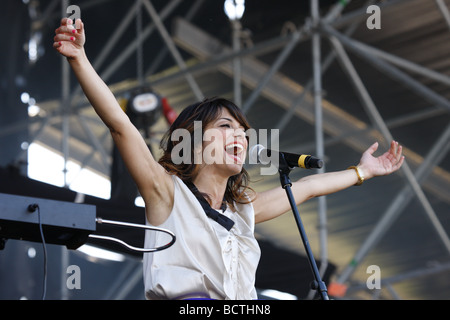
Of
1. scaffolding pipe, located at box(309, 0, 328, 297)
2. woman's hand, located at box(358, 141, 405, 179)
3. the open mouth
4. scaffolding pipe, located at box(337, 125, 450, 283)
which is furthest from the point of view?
scaffolding pipe, located at box(337, 125, 450, 283)

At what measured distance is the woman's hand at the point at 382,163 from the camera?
293 centimetres

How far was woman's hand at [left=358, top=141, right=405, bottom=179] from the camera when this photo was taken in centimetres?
293

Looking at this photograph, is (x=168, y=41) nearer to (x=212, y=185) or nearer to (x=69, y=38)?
(x=212, y=185)

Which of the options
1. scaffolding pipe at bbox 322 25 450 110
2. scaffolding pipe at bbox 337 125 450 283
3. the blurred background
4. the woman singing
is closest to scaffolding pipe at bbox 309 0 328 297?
the blurred background

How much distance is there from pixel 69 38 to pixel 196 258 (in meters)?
0.73

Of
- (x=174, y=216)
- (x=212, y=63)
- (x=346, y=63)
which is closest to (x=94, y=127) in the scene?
(x=212, y=63)

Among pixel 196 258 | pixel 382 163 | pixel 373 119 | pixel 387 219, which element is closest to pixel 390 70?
pixel 373 119

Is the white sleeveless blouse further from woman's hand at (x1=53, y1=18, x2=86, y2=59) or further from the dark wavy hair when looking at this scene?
woman's hand at (x1=53, y1=18, x2=86, y2=59)

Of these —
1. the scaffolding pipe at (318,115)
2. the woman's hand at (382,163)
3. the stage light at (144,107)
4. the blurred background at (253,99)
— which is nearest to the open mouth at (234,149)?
the woman's hand at (382,163)

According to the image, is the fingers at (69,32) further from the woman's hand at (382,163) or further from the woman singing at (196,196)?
the woman's hand at (382,163)

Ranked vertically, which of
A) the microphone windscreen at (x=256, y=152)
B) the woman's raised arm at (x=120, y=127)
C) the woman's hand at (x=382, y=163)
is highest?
the woman's hand at (x=382, y=163)

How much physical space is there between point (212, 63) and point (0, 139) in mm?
2025

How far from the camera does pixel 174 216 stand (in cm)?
231
